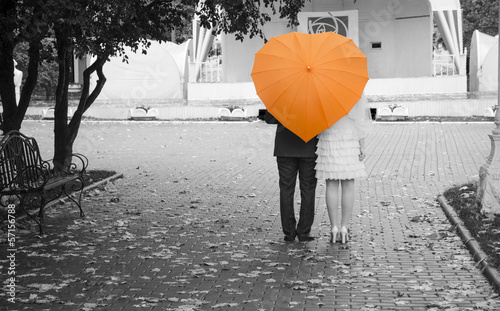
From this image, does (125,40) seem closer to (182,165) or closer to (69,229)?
(69,229)

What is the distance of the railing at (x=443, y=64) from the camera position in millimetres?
33812

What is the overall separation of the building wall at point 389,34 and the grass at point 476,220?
23306 millimetres

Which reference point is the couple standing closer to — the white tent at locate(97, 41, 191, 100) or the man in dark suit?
the man in dark suit

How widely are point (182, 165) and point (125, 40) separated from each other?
485 centimetres

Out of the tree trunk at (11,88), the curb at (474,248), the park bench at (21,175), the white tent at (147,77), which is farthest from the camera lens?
the white tent at (147,77)

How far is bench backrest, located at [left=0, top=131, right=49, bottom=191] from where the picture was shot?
787 centimetres

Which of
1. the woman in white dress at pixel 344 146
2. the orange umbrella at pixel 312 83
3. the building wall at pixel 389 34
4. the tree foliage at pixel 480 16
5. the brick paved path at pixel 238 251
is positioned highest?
the tree foliage at pixel 480 16

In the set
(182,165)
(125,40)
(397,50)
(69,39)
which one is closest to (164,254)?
(69,39)

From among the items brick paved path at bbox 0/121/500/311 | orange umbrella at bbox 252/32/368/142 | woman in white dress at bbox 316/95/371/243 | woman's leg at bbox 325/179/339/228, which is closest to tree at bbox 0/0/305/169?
brick paved path at bbox 0/121/500/311

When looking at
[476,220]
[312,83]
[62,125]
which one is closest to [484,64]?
[62,125]

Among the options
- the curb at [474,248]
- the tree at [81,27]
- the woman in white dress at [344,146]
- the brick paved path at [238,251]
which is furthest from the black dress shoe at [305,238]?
the tree at [81,27]

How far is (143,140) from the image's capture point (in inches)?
816

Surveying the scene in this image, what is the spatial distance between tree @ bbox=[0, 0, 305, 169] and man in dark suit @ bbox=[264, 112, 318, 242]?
2437 millimetres

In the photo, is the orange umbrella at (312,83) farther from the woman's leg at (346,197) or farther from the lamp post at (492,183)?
the lamp post at (492,183)
